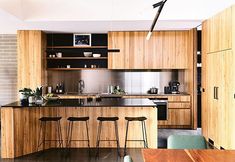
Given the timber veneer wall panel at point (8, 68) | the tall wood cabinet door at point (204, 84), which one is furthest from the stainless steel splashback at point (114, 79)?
the tall wood cabinet door at point (204, 84)

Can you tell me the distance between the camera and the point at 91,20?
619cm

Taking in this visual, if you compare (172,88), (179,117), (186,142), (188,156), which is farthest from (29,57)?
(188,156)

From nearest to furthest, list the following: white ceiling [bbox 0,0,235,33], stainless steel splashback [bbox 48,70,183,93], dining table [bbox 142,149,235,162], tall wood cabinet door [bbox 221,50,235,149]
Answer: dining table [bbox 142,149,235,162] < tall wood cabinet door [bbox 221,50,235,149] < white ceiling [bbox 0,0,235,33] < stainless steel splashback [bbox 48,70,183,93]

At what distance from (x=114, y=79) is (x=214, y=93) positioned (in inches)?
137

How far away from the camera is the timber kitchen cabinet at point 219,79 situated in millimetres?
4891

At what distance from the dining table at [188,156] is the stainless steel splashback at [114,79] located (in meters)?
5.56

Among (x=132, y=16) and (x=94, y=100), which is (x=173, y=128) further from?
(x=132, y=16)

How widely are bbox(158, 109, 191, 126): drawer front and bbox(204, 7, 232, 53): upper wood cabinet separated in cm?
214

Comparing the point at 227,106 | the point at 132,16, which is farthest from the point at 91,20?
the point at 227,106

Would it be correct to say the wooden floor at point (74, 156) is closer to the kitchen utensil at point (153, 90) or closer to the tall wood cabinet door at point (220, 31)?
the tall wood cabinet door at point (220, 31)

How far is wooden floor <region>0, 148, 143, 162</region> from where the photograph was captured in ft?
16.9

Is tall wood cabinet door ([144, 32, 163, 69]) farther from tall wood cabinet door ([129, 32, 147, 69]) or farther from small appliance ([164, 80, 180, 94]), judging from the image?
small appliance ([164, 80, 180, 94])

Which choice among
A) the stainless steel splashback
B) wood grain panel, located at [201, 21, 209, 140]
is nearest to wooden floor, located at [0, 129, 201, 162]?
wood grain panel, located at [201, 21, 209, 140]

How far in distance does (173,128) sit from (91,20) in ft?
11.9
